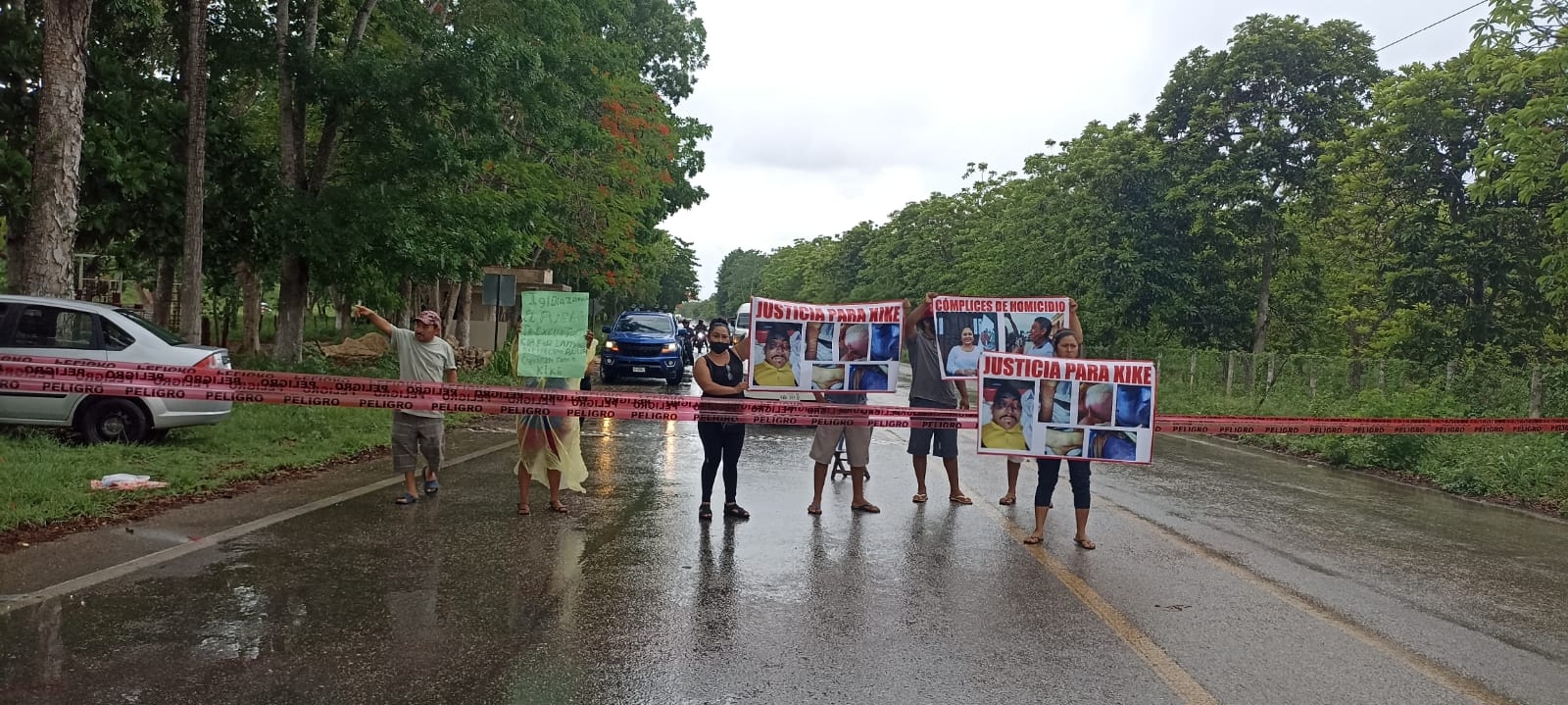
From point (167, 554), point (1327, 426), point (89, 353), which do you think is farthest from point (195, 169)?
point (1327, 426)

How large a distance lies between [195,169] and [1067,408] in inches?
517

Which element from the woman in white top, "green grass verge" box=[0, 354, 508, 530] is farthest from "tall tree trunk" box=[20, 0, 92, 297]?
the woman in white top

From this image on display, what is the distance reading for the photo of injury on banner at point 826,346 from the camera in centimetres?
805

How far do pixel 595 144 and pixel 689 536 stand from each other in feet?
47.1

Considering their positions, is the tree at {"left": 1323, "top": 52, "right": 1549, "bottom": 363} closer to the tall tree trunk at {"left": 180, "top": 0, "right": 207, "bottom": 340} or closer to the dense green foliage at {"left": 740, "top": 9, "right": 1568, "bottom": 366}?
the dense green foliage at {"left": 740, "top": 9, "right": 1568, "bottom": 366}

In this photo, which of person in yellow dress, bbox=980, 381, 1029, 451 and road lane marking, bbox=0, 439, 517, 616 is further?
person in yellow dress, bbox=980, 381, 1029, 451

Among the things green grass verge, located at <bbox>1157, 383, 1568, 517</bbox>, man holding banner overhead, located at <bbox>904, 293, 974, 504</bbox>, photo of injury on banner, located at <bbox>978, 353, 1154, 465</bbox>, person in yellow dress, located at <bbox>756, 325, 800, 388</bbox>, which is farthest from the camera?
green grass verge, located at <bbox>1157, 383, 1568, 517</bbox>

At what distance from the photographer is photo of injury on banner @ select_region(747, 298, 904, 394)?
8.05 meters

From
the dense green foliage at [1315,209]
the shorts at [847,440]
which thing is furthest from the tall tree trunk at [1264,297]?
the shorts at [847,440]

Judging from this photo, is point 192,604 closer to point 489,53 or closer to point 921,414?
point 921,414

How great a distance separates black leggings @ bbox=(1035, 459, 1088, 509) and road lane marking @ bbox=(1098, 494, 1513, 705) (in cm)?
95

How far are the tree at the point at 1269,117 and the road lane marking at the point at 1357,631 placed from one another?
63.8ft

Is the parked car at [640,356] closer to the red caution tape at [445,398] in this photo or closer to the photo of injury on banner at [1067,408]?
the red caution tape at [445,398]

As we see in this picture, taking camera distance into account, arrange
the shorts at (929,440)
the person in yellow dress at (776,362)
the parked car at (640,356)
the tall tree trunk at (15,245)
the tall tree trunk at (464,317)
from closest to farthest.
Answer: the person in yellow dress at (776,362)
the shorts at (929,440)
the tall tree trunk at (15,245)
the parked car at (640,356)
the tall tree trunk at (464,317)
